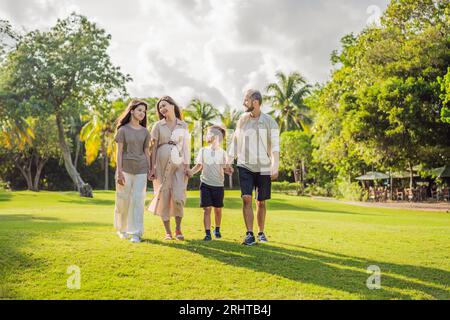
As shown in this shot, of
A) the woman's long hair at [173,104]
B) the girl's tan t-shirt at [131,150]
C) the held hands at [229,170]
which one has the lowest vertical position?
the held hands at [229,170]

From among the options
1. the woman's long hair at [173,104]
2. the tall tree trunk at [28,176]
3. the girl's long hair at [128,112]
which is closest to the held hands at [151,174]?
the girl's long hair at [128,112]

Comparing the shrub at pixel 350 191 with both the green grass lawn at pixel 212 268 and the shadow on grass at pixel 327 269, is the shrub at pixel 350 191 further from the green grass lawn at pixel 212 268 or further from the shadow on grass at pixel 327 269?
the shadow on grass at pixel 327 269

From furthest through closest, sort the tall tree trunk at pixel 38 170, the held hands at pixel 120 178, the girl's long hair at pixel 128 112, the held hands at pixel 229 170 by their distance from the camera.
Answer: the tall tree trunk at pixel 38 170 → the held hands at pixel 229 170 → the girl's long hair at pixel 128 112 → the held hands at pixel 120 178

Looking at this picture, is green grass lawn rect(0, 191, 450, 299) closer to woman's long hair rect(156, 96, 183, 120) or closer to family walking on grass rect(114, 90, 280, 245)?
family walking on grass rect(114, 90, 280, 245)

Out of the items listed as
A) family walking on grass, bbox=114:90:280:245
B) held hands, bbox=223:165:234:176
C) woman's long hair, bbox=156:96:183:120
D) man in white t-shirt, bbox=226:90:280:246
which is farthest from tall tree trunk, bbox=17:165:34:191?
man in white t-shirt, bbox=226:90:280:246

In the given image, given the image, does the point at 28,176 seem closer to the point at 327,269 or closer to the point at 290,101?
the point at 290,101

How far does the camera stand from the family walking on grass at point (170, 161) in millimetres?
7418

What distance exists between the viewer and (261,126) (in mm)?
7500

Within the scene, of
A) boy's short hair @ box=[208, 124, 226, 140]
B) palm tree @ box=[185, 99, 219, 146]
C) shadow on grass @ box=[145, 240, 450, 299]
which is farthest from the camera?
palm tree @ box=[185, 99, 219, 146]

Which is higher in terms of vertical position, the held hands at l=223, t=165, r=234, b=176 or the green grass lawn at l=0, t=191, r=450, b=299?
the held hands at l=223, t=165, r=234, b=176

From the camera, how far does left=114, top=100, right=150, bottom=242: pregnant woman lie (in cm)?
747

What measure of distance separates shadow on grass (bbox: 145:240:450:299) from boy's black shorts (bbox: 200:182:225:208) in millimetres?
1120

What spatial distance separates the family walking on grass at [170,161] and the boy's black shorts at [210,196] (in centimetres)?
53

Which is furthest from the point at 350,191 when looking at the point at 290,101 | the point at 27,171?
the point at 27,171
